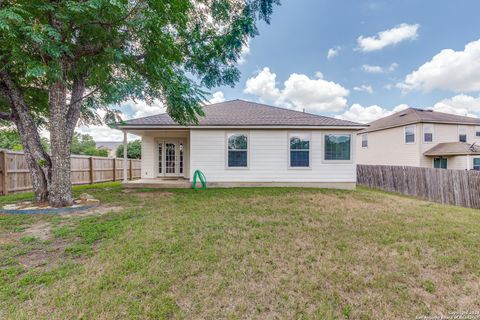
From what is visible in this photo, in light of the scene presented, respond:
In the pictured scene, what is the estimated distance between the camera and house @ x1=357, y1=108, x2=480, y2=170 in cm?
1466

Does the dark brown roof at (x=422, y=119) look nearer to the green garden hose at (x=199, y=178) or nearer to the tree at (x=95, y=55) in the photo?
the tree at (x=95, y=55)

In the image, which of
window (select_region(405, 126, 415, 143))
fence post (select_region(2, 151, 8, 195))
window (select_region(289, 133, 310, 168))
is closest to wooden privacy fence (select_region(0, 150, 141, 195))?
fence post (select_region(2, 151, 8, 195))

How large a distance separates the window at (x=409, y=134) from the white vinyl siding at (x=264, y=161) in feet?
33.2

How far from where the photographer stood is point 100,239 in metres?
3.79

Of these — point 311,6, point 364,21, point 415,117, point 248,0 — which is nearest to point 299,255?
point 248,0

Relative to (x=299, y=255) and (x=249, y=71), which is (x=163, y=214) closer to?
(x=299, y=255)

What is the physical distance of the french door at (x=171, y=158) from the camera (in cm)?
1129

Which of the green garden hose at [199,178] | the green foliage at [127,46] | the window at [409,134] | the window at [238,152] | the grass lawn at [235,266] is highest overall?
the green foliage at [127,46]

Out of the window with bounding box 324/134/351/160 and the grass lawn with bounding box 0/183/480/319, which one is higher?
the window with bounding box 324/134/351/160

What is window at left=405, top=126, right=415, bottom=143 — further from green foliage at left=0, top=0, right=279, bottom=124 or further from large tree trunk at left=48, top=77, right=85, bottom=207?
large tree trunk at left=48, top=77, right=85, bottom=207

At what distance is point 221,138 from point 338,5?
951cm

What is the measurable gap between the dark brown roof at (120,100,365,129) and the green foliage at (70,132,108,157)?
2153 centimetres

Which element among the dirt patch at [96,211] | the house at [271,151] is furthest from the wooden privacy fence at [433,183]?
the dirt patch at [96,211]

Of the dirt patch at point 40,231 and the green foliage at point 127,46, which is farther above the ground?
the green foliage at point 127,46
